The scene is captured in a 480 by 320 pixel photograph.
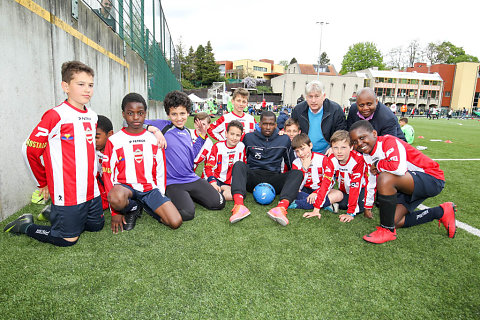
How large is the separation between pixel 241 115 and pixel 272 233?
283 centimetres

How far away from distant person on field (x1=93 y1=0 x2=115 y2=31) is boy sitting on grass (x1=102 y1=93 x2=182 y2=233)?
3.50 metres

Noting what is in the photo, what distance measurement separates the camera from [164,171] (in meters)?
3.50

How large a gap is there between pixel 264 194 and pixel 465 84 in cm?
7627

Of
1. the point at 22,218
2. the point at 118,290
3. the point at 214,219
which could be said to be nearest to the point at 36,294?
the point at 118,290

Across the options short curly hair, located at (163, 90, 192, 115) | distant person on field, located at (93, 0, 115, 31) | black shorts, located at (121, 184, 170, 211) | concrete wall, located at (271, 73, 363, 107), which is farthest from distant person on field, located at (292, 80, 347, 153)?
concrete wall, located at (271, 73, 363, 107)

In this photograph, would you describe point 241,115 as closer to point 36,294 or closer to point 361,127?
point 361,127

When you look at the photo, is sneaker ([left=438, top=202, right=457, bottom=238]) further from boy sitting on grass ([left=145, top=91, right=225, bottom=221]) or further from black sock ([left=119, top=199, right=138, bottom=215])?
black sock ([left=119, top=199, right=138, bottom=215])

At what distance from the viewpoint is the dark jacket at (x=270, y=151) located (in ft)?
14.4

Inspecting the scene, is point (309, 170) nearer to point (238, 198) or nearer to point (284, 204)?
point (284, 204)

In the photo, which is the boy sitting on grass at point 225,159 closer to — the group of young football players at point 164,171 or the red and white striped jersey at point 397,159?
the group of young football players at point 164,171

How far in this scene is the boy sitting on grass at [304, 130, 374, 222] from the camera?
147 inches

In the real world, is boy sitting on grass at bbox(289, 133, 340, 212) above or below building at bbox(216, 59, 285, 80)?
below

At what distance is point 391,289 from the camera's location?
7.33 ft

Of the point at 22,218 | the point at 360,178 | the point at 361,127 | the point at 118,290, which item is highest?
the point at 361,127
